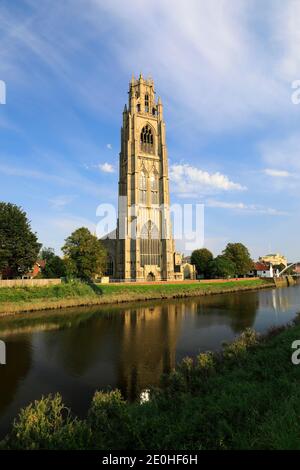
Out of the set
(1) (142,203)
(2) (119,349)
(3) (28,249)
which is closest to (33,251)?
(3) (28,249)

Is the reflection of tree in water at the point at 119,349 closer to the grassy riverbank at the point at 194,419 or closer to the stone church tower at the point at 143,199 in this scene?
the grassy riverbank at the point at 194,419

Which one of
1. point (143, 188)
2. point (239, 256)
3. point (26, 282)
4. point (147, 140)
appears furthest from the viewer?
point (239, 256)

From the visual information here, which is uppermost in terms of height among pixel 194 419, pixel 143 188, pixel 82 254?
pixel 143 188

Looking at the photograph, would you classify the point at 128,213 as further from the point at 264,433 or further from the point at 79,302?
the point at 264,433

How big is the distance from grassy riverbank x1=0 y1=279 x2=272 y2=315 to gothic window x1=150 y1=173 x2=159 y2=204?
28.4 m

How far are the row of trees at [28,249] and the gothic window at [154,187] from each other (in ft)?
110

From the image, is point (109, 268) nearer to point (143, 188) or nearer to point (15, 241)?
point (143, 188)

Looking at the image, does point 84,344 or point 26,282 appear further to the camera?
point 26,282

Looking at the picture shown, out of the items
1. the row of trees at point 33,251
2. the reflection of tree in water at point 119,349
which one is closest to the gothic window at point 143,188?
the row of trees at point 33,251

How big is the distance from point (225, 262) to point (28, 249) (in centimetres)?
5624

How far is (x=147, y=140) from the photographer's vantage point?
92062mm

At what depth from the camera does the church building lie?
8250 centimetres
